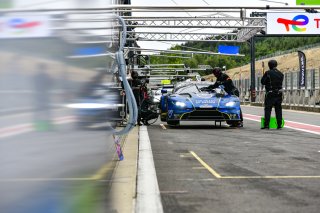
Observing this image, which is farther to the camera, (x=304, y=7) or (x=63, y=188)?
(x=304, y=7)

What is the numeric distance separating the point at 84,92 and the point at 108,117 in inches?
25.7

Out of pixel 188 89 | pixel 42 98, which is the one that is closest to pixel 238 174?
pixel 42 98

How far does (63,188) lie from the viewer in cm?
177

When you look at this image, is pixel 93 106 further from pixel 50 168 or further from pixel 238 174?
pixel 238 174

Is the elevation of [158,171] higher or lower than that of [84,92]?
lower

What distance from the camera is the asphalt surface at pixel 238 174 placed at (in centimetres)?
496

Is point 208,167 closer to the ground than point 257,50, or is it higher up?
closer to the ground

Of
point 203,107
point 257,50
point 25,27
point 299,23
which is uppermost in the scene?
point 257,50

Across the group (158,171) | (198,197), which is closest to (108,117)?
(198,197)

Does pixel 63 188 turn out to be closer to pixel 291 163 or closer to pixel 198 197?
pixel 198 197

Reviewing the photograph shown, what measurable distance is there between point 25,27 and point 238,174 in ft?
17.9

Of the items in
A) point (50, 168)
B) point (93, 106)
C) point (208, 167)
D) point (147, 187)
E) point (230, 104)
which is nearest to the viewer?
point (50, 168)

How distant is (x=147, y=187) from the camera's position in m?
5.70

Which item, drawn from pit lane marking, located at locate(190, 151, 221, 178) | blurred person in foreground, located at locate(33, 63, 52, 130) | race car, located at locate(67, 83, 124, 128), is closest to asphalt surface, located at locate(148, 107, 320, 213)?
pit lane marking, located at locate(190, 151, 221, 178)
